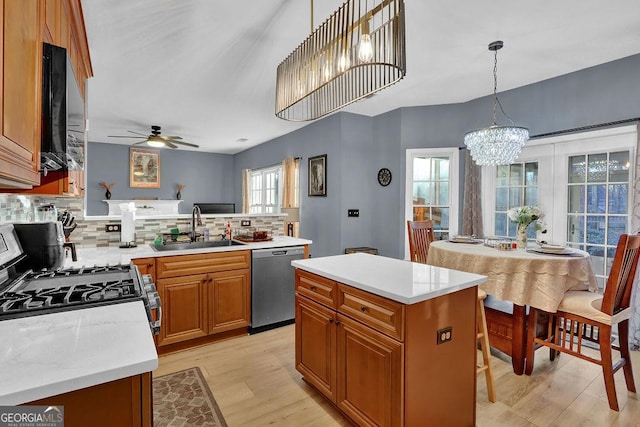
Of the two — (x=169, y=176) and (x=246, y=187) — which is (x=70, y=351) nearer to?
(x=246, y=187)

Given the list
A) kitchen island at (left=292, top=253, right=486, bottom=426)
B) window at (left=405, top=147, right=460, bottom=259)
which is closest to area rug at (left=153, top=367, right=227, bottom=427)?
kitchen island at (left=292, top=253, right=486, bottom=426)

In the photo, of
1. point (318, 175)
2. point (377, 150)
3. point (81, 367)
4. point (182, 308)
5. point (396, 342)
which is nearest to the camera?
point (81, 367)

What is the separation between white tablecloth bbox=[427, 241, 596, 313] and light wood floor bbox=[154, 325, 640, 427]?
55cm

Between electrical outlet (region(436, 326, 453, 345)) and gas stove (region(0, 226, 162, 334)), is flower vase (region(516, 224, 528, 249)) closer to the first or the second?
electrical outlet (region(436, 326, 453, 345))

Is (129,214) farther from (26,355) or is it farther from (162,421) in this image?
(26,355)

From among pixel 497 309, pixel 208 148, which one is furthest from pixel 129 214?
pixel 208 148

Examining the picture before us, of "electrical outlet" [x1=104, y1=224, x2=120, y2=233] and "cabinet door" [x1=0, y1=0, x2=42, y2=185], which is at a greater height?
"cabinet door" [x1=0, y1=0, x2=42, y2=185]

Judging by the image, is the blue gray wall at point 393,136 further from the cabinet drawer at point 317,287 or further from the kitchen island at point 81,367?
the kitchen island at point 81,367

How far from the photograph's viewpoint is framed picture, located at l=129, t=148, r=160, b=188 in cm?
714

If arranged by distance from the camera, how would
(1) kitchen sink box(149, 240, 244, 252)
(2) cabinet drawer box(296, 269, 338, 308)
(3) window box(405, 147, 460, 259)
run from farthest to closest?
(3) window box(405, 147, 460, 259)
(1) kitchen sink box(149, 240, 244, 252)
(2) cabinet drawer box(296, 269, 338, 308)

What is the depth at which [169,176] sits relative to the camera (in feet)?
24.8

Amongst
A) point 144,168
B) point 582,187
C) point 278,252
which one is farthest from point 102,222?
point 144,168

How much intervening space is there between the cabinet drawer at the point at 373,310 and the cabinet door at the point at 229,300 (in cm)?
151

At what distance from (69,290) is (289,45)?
7.50 ft
